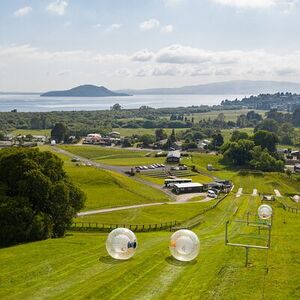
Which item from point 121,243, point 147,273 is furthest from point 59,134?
point 147,273

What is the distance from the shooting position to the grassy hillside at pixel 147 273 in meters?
18.3

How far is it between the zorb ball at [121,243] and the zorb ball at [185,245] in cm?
212

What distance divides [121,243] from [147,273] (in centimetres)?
214

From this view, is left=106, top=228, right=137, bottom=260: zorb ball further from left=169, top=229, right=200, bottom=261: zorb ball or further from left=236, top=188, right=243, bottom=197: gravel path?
left=236, top=188, right=243, bottom=197: gravel path

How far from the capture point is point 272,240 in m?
28.1

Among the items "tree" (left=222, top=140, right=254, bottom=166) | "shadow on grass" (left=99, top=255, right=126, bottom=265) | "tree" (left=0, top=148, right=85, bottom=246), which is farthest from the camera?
"tree" (left=222, top=140, right=254, bottom=166)

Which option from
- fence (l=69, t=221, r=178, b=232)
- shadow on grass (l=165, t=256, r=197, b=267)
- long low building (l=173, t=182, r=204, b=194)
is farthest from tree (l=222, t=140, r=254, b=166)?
shadow on grass (l=165, t=256, r=197, b=267)

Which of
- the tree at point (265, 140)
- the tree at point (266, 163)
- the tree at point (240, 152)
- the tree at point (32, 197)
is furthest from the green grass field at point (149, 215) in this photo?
the tree at point (265, 140)

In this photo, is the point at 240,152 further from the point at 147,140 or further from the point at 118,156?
the point at 147,140

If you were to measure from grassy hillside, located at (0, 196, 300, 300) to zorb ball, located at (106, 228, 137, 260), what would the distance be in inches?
18.3

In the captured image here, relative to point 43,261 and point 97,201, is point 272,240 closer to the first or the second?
point 43,261

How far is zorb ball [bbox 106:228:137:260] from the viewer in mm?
22125

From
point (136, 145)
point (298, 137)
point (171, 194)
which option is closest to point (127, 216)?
point (171, 194)

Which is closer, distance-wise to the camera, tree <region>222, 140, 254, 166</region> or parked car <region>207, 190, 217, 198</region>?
parked car <region>207, 190, 217, 198</region>
